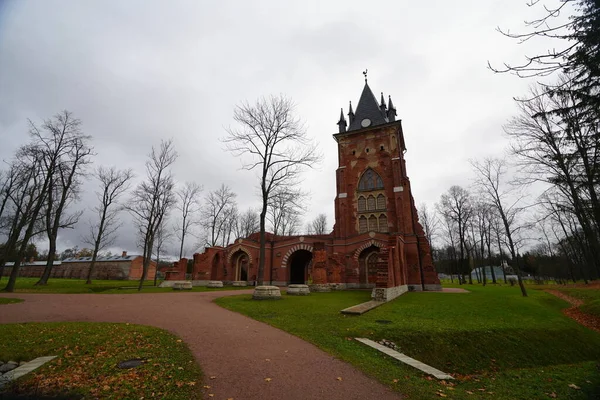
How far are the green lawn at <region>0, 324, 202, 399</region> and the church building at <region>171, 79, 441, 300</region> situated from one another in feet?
50.4

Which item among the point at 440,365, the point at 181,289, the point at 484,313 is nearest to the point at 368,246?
the point at 484,313

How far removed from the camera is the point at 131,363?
520cm

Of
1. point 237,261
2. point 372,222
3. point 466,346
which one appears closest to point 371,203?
point 372,222

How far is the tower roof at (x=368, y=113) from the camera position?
1250 inches

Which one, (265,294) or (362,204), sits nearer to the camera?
(265,294)

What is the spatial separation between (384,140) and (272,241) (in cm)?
1650

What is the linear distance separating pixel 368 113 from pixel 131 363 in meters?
32.6

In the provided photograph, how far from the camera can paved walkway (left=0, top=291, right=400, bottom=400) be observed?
4414 millimetres

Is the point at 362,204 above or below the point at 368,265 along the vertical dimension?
above

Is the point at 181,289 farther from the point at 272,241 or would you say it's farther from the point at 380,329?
the point at 380,329

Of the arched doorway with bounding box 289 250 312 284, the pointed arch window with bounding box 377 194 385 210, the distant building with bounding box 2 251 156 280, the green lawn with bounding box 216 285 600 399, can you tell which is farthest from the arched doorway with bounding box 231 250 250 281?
the distant building with bounding box 2 251 156 280

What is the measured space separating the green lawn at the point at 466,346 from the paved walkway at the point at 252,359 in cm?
58

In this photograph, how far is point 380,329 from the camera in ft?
28.0

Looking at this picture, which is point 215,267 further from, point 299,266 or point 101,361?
point 101,361
